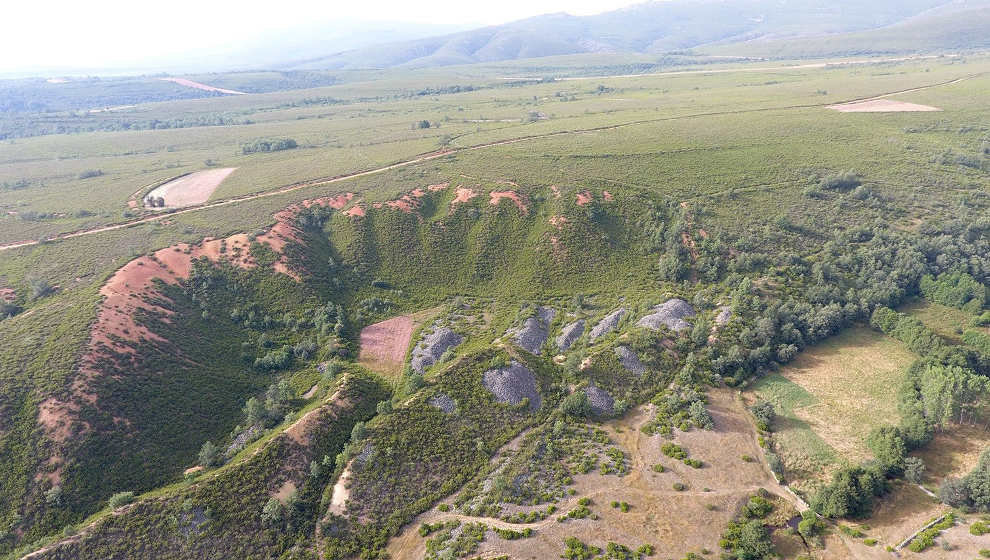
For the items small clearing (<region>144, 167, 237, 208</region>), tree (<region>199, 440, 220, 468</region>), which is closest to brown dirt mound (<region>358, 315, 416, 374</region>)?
tree (<region>199, 440, 220, 468</region>)

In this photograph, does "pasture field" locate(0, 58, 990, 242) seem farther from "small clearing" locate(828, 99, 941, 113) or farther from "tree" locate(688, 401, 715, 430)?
"tree" locate(688, 401, 715, 430)

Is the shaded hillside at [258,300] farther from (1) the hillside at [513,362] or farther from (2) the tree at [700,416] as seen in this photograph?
(2) the tree at [700,416]

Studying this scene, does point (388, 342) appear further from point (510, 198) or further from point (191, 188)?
point (191, 188)

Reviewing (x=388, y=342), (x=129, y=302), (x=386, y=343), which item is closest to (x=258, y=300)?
(x=129, y=302)

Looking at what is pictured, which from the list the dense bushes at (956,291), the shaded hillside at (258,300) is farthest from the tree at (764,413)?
the dense bushes at (956,291)

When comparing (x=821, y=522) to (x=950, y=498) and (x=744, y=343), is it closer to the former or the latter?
(x=950, y=498)

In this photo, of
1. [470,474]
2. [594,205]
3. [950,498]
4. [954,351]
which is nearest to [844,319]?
[954,351]
